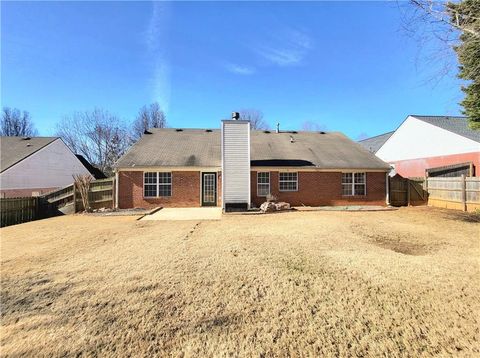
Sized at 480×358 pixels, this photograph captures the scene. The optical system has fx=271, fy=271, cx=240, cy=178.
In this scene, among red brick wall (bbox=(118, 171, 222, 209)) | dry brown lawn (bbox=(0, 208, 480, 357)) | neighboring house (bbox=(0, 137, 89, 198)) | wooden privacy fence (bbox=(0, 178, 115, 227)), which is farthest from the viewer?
neighboring house (bbox=(0, 137, 89, 198))

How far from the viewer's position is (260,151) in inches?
747

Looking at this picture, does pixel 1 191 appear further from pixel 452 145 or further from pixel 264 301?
pixel 452 145

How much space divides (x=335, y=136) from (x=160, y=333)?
2251 cm

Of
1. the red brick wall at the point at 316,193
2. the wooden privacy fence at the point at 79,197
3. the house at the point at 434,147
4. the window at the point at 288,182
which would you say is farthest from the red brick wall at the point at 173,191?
the house at the point at 434,147

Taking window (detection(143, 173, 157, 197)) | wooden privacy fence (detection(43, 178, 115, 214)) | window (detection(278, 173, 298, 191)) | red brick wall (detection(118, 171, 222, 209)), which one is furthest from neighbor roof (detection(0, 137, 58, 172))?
window (detection(278, 173, 298, 191))

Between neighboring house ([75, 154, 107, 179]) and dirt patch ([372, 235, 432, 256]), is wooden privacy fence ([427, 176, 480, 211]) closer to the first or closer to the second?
dirt patch ([372, 235, 432, 256])

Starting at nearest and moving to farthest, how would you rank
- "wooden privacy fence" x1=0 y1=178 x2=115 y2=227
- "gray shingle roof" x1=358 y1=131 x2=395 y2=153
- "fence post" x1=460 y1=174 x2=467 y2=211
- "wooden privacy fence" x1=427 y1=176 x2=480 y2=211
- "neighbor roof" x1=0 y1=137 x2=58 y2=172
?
"wooden privacy fence" x1=0 y1=178 x2=115 y2=227, "wooden privacy fence" x1=427 y1=176 x2=480 y2=211, "fence post" x1=460 y1=174 x2=467 y2=211, "neighbor roof" x1=0 y1=137 x2=58 y2=172, "gray shingle roof" x1=358 y1=131 x2=395 y2=153

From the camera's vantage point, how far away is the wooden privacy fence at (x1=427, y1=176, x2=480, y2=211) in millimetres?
14207

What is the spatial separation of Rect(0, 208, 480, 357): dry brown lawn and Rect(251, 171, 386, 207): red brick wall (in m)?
8.96

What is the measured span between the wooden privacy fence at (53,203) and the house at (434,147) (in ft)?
69.6

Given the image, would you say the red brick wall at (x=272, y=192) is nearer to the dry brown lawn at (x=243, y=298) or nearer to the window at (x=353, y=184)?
the window at (x=353, y=184)

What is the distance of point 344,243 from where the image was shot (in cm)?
771

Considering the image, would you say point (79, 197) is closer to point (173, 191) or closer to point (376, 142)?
point (173, 191)

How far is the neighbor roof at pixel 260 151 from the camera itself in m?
17.2
